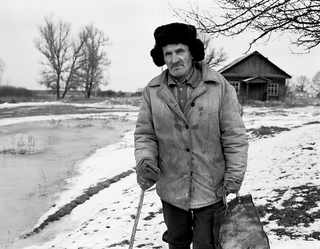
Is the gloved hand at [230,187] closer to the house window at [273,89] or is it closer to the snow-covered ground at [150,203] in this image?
the snow-covered ground at [150,203]

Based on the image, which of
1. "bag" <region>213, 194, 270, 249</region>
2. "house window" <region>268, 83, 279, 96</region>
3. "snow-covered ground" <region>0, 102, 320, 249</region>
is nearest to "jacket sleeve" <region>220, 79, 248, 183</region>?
"bag" <region>213, 194, 270, 249</region>

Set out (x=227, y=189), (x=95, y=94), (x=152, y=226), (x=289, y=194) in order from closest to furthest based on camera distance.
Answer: (x=227, y=189), (x=152, y=226), (x=289, y=194), (x=95, y=94)

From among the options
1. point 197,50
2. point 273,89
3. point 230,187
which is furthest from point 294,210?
point 273,89

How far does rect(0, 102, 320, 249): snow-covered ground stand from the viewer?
11.7 feet

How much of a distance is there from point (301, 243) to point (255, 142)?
20.3ft

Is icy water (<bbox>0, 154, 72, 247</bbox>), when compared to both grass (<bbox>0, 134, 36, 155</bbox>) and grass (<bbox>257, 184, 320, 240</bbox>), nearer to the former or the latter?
grass (<bbox>0, 134, 36, 155</bbox>)

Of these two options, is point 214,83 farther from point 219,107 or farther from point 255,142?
point 255,142

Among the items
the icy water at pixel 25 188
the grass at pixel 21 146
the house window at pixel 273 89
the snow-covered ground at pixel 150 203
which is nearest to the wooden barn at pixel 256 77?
the house window at pixel 273 89

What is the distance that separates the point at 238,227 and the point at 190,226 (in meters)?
0.36

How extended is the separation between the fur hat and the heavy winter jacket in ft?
0.43

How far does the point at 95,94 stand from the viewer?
57031 millimetres

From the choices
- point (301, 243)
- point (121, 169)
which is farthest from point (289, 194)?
point (121, 169)

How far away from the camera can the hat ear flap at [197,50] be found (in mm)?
2258

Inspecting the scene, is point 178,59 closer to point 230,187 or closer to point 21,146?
point 230,187
